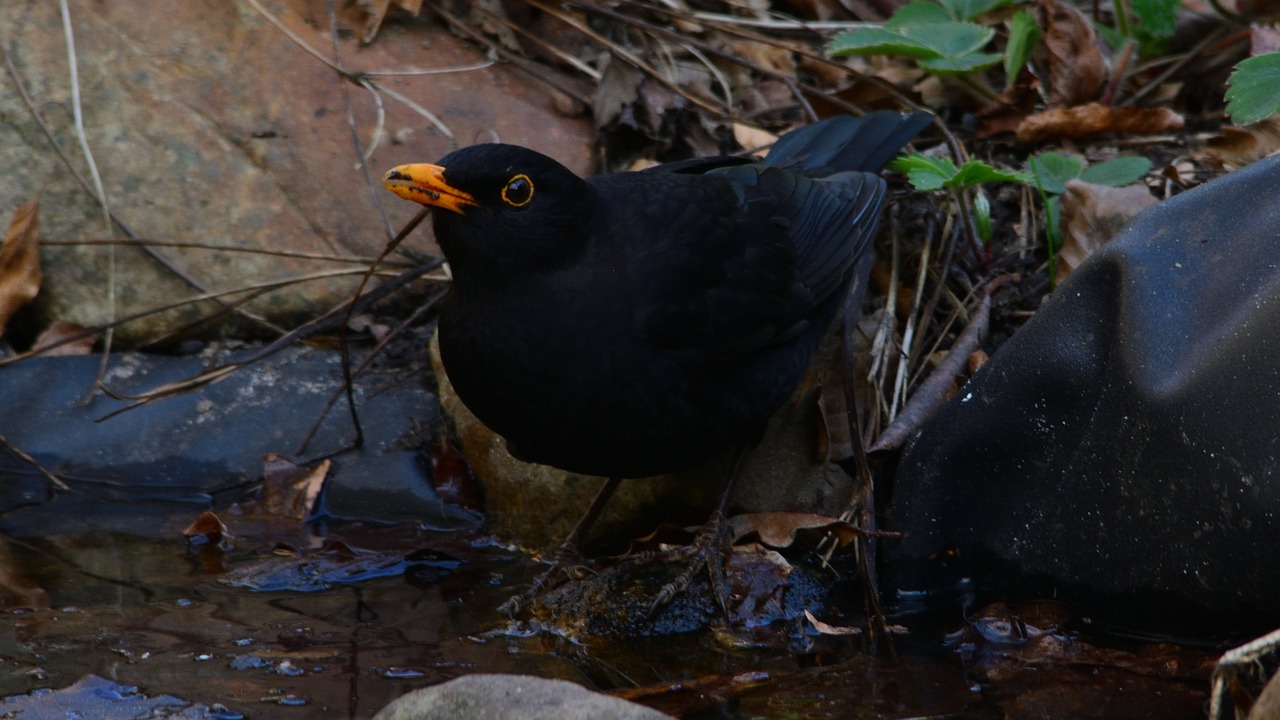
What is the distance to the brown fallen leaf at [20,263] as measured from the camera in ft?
16.1

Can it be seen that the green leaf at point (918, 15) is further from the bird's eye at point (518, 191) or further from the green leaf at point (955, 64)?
the bird's eye at point (518, 191)

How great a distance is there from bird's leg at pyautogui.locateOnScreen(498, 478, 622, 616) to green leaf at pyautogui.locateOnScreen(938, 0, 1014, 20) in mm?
2458

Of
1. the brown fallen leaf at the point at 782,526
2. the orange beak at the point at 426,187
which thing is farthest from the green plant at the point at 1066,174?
the orange beak at the point at 426,187

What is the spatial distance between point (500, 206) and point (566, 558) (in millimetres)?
1105

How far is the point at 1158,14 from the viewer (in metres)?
5.47

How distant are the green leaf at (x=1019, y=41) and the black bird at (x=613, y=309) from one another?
1.67 meters

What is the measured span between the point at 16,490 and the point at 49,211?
3.68 ft

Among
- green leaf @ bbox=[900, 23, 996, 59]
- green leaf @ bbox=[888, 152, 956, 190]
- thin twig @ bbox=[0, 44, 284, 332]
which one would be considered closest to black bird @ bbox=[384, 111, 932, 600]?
green leaf @ bbox=[888, 152, 956, 190]

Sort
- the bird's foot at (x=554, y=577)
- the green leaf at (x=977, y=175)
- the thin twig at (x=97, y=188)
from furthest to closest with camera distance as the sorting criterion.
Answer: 1. the thin twig at (x=97, y=188)
2. the green leaf at (x=977, y=175)
3. the bird's foot at (x=554, y=577)

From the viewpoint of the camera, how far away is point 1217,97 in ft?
18.5

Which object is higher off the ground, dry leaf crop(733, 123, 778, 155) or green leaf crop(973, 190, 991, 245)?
green leaf crop(973, 190, 991, 245)

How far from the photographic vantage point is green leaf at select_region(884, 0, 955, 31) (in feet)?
17.3

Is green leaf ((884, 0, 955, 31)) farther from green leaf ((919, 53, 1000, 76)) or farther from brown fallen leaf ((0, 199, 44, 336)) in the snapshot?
brown fallen leaf ((0, 199, 44, 336))

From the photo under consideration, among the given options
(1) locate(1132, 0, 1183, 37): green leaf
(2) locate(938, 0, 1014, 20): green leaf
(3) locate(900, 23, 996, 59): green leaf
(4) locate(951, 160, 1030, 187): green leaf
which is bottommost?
(4) locate(951, 160, 1030, 187): green leaf
